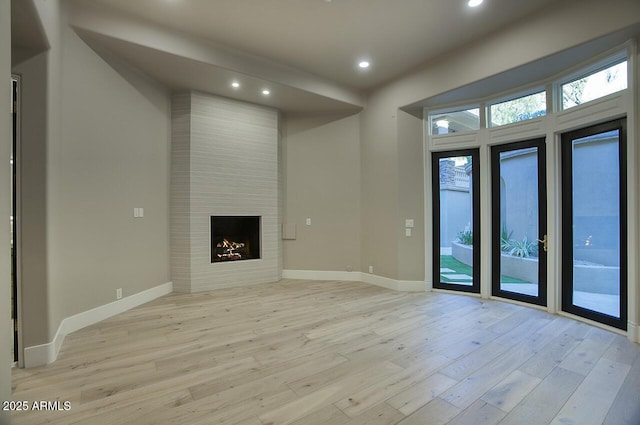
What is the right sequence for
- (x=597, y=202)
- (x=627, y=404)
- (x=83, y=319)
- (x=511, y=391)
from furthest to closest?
(x=597, y=202), (x=83, y=319), (x=511, y=391), (x=627, y=404)

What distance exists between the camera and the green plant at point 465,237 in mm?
4707

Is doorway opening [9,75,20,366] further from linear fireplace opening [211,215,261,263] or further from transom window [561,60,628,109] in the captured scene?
transom window [561,60,628,109]

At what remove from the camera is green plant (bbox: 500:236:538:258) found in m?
4.11

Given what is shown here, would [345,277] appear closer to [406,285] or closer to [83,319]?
[406,285]

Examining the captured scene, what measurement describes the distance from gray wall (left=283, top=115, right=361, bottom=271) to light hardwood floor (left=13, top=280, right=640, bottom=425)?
1916mm

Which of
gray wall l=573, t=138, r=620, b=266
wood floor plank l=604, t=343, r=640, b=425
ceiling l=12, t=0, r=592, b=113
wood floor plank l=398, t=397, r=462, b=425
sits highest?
ceiling l=12, t=0, r=592, b=113

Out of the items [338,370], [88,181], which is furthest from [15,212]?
[338,370]

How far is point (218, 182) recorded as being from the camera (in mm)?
4988

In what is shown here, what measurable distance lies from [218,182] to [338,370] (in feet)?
11.9

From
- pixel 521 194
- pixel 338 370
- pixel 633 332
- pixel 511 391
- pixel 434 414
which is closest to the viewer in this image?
pixel 434 414

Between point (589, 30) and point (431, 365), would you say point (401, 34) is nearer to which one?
point (589, 30)

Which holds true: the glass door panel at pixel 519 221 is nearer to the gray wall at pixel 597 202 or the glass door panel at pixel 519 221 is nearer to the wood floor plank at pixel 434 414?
the gray wall at pixel 597 202

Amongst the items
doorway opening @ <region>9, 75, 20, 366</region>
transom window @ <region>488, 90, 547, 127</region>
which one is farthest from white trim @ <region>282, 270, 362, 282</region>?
doorway opening @ <region>9, 75, 20, 366</region>

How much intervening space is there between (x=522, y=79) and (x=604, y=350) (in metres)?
3.18
